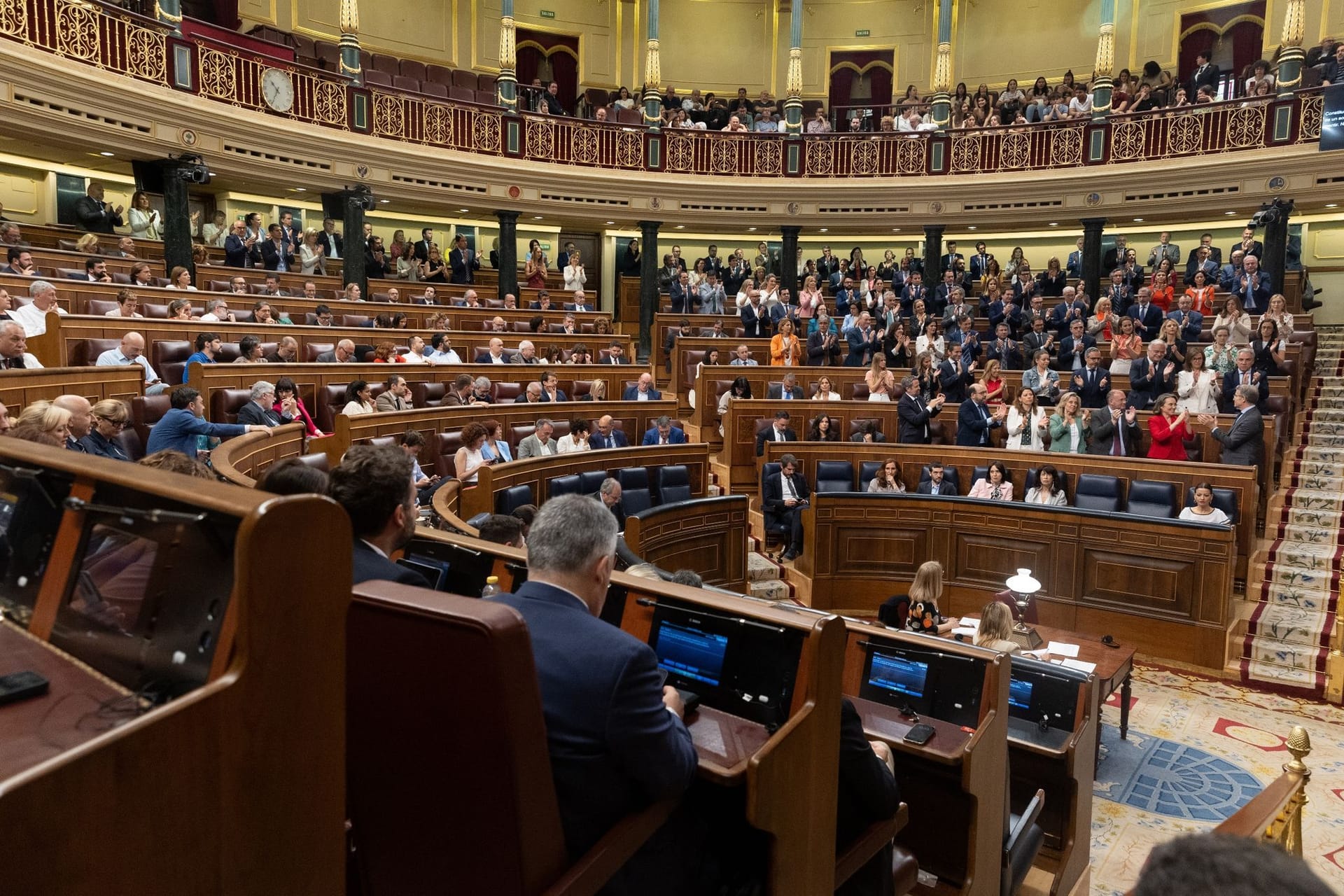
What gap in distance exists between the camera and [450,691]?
1.28 meters

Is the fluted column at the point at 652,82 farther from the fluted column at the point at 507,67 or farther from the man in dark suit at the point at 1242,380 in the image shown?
the man in dark suit at the point at 1242,380

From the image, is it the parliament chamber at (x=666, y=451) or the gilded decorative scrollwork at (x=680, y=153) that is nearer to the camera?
the parliament chamber at (x=666, y=451)

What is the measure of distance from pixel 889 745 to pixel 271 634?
66.0 inches

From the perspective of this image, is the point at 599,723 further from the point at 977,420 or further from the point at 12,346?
the point at 977,420

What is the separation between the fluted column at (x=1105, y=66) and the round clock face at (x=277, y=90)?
10043mm

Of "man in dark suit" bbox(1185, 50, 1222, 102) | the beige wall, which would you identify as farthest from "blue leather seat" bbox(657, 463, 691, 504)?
the beige wall

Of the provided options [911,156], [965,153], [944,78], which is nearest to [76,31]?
[911,156]

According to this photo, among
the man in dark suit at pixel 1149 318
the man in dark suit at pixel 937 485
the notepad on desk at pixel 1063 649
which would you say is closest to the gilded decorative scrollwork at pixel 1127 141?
the man in dark suit at pixel 1149 318

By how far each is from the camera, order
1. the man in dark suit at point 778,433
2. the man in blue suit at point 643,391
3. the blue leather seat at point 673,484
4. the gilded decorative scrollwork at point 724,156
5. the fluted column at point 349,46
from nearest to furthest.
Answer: the blue leather seat at point 673,484 < the man in dark suit at point 778,433 < the man in blue suit at point 643,391 < the fluted column at point 349,46 < the gilded decorative scrollwork at point 724,156

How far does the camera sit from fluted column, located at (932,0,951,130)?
12.8 m

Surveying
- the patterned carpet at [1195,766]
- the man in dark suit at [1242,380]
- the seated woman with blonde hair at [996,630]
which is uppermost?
the man in dark suit at [1242,380]

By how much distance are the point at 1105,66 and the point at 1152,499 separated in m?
8.11

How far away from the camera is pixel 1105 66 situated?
39.1 ft

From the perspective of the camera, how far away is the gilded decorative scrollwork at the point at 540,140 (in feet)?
→ 40.2
